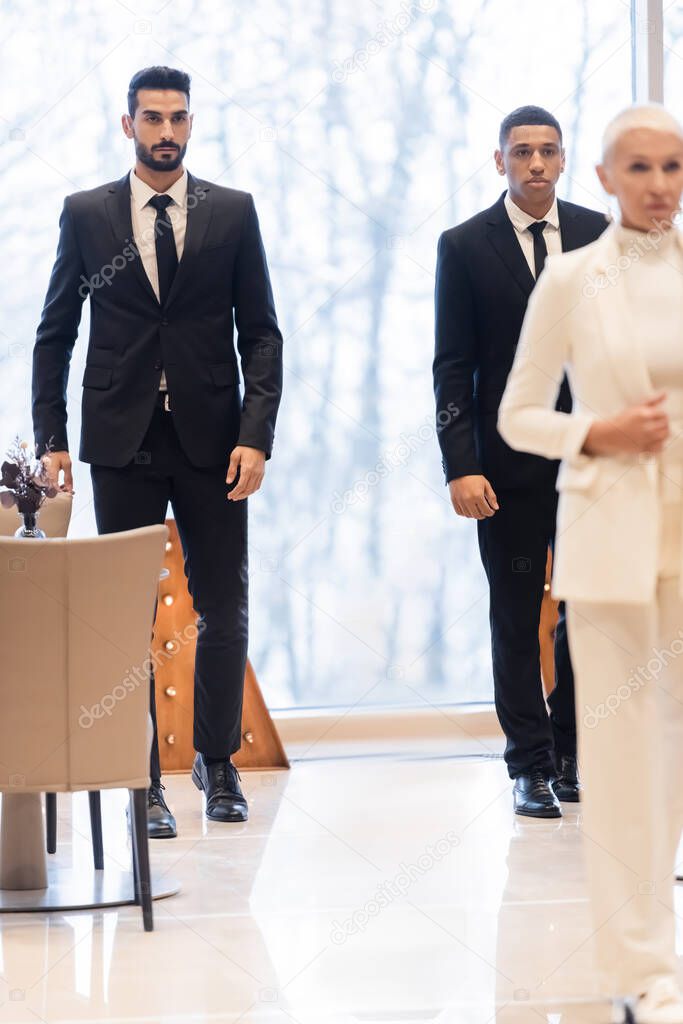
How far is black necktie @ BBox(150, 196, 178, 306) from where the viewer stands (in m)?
3.71

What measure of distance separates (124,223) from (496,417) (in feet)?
3.57

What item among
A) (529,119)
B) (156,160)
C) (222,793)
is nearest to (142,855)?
(222,793)

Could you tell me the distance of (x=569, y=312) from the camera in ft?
7.03

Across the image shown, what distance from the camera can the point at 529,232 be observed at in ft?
12.3

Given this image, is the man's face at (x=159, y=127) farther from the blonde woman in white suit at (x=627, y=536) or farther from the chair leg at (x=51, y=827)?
the blonde woman in white suit at (x=627, y=536)

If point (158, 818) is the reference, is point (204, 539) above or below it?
above

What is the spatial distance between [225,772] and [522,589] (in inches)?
37.3

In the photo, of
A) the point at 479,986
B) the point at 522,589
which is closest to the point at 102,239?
the point at 522,589

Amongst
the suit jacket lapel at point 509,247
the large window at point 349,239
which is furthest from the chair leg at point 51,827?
the suit jacket lapel at point 509,247

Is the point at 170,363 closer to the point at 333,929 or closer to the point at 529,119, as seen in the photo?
→ the point at 529,119

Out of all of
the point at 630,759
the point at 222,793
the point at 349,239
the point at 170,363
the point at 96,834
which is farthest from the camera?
the point at 349,239

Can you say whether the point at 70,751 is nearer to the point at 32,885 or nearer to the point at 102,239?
the point at 32,885

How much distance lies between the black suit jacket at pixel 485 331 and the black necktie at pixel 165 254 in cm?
71

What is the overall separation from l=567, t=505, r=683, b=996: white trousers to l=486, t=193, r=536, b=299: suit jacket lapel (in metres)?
1.71
